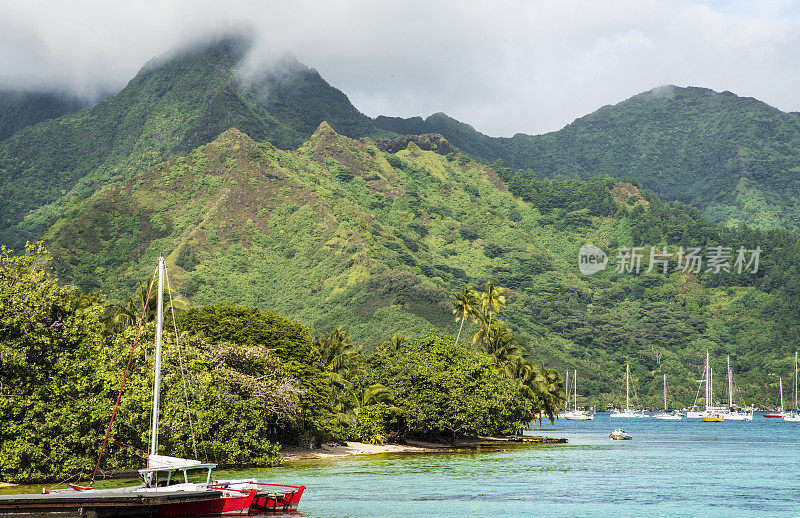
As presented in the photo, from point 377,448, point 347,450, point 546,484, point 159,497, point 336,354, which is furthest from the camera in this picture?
point 336,354

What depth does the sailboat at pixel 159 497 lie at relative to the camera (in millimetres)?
38969

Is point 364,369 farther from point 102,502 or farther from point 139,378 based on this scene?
point 102,502

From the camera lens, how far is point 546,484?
220ft

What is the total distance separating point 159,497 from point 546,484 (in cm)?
3596

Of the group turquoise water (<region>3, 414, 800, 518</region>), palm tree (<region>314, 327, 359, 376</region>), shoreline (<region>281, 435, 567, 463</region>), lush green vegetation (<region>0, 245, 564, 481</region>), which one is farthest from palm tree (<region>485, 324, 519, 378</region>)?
palm tree (<region>314, 327, 359, 376</region>)

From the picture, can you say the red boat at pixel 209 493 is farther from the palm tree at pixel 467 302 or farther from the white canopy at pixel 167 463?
the palm tree at pixel 467 302

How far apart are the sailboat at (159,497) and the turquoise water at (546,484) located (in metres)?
4.88

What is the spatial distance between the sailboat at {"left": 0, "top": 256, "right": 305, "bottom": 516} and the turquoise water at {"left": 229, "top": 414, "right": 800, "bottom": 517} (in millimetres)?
A: 4879

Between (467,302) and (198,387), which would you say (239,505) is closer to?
(198,387)

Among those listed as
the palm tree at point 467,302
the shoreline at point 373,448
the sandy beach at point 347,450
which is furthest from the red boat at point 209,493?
the palm tree at point 467,302

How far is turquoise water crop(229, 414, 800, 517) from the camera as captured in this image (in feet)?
178

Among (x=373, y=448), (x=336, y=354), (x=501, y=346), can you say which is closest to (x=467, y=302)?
(x=501, y=346)

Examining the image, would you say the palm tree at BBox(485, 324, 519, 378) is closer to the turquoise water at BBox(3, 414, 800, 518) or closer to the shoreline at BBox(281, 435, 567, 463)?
the shoreline at BBox(281, 435, 567, 463)

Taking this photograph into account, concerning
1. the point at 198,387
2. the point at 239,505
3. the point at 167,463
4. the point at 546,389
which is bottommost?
the point at 239,505
